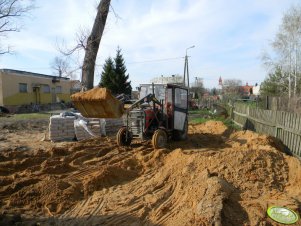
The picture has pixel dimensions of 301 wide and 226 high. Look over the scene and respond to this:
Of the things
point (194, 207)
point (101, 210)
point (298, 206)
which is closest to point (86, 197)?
point (101, 210)

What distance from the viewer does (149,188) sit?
6.85 metres

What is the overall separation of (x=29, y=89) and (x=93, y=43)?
3206 centimetres

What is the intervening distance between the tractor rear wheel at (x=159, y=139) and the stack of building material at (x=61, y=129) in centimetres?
443

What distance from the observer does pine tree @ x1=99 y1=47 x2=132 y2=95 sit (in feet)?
136

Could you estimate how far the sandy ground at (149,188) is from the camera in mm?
5328

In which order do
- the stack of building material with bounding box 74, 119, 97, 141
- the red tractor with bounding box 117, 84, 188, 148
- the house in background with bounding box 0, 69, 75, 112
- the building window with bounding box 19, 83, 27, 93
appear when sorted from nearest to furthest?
the red tractor with bounding box 117, 84, 188, 148 < the stack of building material with bounding box 74, 119, 97, 141 < the house in background with bounding box 0, 69, 75, 112 < the building window with bounding box 19, 83, 27, 93

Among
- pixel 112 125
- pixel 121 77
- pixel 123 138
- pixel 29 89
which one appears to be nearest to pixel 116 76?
pixel 121 77

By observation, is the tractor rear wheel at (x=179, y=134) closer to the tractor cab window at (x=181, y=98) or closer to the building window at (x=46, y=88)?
the tractor cab window at (x=181, y=98)

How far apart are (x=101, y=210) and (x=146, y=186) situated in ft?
4.76

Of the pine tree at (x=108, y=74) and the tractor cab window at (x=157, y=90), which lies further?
the pine tree at (x=108, y=74)

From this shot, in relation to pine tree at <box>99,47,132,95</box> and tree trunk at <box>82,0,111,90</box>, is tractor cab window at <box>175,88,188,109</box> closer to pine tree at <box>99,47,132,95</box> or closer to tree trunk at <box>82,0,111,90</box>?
tree trunk at <box>82,0,111,90</box>

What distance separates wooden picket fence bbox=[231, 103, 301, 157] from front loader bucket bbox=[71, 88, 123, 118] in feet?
16.4

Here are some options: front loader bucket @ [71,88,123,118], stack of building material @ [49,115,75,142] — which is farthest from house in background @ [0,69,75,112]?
front loader bucket @ [71,88,123,118]

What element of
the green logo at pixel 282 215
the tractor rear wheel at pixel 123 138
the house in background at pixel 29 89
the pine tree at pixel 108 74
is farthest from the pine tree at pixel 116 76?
the green logo at pixel 282 215
